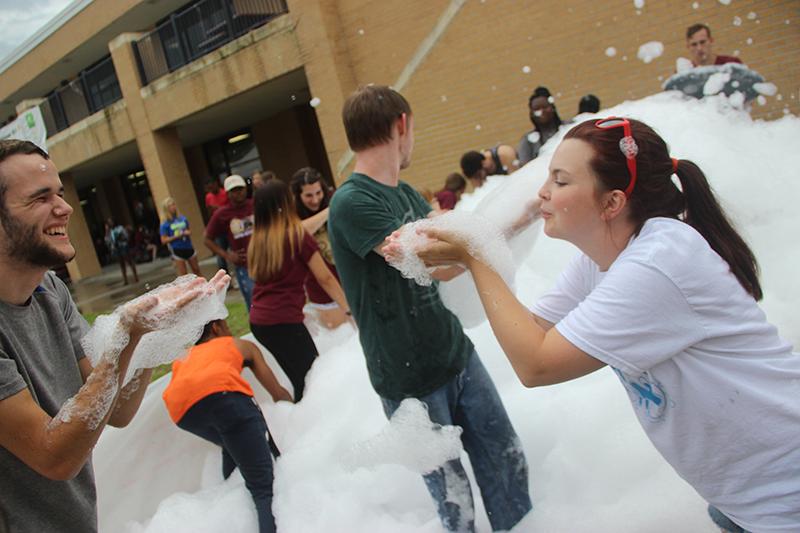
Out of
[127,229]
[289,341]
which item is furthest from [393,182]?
[127,229]

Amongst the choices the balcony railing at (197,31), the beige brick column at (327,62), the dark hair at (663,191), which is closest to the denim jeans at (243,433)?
the dark hair at (663,191)

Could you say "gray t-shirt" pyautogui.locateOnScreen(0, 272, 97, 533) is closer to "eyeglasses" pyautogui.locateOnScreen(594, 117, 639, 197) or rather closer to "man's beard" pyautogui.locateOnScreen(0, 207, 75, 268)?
"man's beard" pyautogui.locateOnScreen(0, 207, 75, 268)

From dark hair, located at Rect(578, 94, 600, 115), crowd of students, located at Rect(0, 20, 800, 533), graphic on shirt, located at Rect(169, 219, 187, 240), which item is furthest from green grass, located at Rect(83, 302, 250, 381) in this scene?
crowd of students, located at Rect(0, 20, 800, 533)

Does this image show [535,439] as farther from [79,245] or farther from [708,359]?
[79,245]

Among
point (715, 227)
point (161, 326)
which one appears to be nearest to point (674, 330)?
point (715, 227)

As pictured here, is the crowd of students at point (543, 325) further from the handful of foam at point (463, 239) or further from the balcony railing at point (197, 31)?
the balcony railing at point (197, 31)

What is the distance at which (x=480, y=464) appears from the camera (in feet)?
7.14

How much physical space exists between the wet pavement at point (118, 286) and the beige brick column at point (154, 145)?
5.52ft

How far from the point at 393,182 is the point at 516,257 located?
510 mm

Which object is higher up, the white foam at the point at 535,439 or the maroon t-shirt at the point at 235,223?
the maroon t-shirt at the point at 235,223

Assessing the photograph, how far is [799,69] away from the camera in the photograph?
628cm

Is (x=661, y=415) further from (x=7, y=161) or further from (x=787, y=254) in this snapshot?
(x=787, y=254)

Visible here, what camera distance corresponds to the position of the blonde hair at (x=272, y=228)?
11.3ft

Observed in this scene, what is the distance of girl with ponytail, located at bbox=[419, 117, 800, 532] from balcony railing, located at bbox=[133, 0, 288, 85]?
11.1 metres
